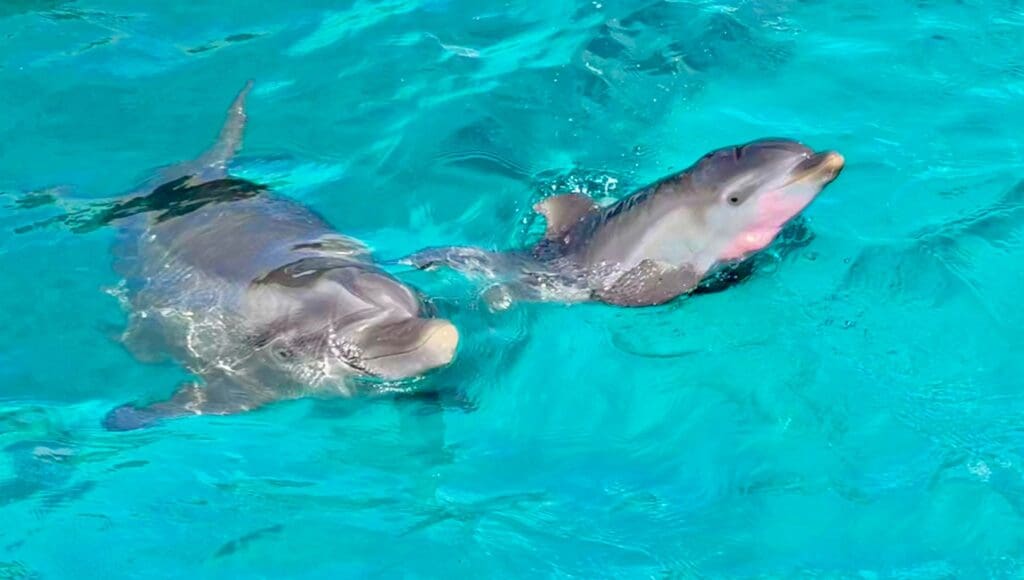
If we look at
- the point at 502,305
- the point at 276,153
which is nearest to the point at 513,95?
the point at 276,153

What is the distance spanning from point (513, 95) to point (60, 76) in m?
3.74

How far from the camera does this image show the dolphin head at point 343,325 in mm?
6047

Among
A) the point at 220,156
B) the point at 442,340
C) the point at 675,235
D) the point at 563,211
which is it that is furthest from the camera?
the point at 220,156

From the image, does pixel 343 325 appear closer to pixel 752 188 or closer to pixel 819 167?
pixel 752 188

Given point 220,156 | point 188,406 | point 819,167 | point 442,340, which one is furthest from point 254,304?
point 819,167

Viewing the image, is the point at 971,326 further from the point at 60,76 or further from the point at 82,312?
the point at 60,76

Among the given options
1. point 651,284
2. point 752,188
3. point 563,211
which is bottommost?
point 651,284

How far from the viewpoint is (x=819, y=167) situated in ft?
21.8

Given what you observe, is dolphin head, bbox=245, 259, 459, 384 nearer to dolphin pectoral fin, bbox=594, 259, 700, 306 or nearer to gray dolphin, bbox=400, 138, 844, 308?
gray dolphin, bbox=400, 138, 844, 308

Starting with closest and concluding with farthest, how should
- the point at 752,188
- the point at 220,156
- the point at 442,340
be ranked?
the point at 442,340 → the point at 752,188 → the point at 220,156

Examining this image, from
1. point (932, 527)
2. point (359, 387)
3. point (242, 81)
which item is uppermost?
point (242, 81)

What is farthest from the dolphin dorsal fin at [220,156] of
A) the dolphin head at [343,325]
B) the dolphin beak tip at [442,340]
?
the dolphin beak tip at [442,340]

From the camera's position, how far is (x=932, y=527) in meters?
5.88

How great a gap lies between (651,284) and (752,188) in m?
0.84
